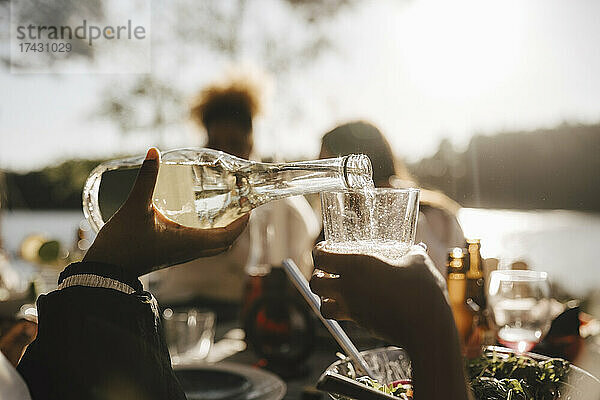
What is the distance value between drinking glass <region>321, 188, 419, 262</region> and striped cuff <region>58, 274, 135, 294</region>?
224 mm

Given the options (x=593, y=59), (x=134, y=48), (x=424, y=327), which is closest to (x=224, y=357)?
(x=424, y=327)

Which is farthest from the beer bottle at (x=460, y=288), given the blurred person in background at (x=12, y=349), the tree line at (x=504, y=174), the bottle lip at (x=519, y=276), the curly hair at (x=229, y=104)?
the curly hair at (x=229, y=104)

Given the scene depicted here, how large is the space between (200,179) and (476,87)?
11.9 feet

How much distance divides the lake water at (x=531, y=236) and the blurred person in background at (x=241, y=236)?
52cm

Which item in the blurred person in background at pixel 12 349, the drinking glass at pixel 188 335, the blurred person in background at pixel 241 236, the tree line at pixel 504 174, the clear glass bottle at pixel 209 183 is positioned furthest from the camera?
the blurred person in background at pixel 241 236

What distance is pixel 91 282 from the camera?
1.85 ft

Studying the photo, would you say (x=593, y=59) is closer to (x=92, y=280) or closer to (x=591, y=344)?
(x=591, y=344)

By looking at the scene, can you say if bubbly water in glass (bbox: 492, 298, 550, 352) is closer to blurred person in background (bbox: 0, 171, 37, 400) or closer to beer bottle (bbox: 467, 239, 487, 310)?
beer bottle (bbox: 467, 239, 487, 310)

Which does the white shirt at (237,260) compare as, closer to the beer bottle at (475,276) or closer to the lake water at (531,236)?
the lake water at (531,236)

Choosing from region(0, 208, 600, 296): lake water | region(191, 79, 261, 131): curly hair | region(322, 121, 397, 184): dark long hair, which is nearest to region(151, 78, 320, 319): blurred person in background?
region(191, 79, 261, 131): curly hair

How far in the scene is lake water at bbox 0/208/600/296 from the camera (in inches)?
65.8

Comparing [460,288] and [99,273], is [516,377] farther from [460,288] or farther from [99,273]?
[99,273]

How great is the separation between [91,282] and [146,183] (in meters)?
0.12

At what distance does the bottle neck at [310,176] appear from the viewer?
2.10 ft
